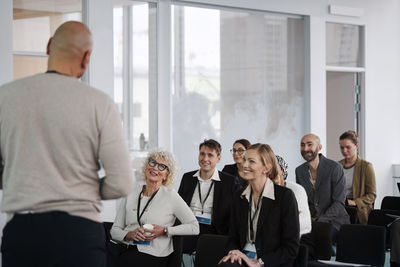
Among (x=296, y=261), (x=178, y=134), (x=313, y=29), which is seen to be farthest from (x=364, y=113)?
(x=296, y=261)

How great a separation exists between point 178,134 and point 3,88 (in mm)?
6188

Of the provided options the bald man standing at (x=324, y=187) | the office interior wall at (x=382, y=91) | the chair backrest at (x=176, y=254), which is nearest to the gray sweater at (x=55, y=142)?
the chair backrest at (x=176, y=254)

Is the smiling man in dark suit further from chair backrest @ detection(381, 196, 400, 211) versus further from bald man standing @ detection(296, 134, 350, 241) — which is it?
chair backrest @ detection(381, 196, 400, 211)

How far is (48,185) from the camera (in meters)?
2.35

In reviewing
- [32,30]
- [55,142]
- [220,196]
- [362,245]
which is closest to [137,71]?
[32,30]

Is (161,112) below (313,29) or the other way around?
below

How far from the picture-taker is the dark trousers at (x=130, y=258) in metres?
5.12

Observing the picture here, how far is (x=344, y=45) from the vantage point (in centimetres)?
1059

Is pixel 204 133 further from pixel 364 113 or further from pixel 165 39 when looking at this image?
pixel 364 113

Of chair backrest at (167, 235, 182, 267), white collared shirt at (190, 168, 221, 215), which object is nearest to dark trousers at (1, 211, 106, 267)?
chair backrest at (167, 235, 182, 267)

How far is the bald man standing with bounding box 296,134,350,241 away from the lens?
6.58 meters

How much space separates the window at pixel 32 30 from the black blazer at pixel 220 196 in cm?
222

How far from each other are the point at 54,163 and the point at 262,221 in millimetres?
2478

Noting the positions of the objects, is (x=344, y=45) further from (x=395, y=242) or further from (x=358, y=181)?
(x=395, y=242)
